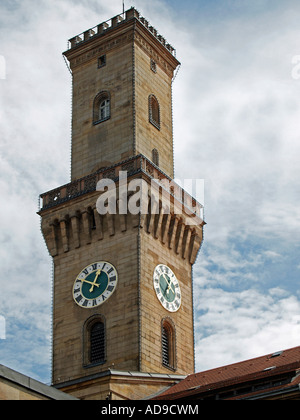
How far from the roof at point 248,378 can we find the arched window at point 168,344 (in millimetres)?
1860

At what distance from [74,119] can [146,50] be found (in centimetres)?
622

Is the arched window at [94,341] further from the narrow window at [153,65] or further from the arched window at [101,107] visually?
the narrow window at [153,65]

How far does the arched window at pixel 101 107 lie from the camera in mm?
57975

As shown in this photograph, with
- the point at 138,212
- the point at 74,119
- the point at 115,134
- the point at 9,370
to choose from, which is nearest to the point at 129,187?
the point at 138,212

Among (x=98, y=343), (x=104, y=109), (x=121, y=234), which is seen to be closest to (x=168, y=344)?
(x=98, y=343)

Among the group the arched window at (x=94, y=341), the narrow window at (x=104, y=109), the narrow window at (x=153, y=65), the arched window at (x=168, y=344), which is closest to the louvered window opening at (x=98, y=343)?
the arched window at (x=94, y=341)

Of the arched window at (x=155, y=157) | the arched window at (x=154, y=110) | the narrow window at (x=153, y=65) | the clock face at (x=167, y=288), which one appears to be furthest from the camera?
the narrow window at (x=153, y=65)

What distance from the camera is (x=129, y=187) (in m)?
52.4

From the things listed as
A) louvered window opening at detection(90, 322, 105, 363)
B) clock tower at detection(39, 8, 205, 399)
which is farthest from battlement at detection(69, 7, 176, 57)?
louvered window opening at detection(90, 322, 105, 363)

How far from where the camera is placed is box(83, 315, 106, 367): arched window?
5038 cm

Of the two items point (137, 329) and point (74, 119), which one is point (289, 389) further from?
point (74, 119)

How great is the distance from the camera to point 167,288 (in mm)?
53094

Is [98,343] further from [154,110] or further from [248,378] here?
[154,110]

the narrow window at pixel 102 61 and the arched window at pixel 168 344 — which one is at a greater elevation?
the narrow window at pixel 102 61
